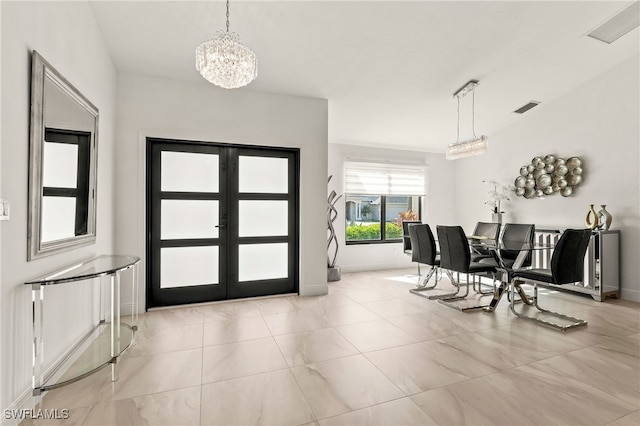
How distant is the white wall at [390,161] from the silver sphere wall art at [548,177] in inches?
61.5

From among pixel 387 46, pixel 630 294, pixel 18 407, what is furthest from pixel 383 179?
A: pixel 18 407

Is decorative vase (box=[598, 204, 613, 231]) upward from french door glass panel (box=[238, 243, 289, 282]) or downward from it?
upward

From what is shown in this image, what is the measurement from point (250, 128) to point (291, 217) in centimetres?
128

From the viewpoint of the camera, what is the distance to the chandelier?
7.19 feet

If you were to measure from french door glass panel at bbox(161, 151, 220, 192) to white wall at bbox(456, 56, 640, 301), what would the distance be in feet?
16.5

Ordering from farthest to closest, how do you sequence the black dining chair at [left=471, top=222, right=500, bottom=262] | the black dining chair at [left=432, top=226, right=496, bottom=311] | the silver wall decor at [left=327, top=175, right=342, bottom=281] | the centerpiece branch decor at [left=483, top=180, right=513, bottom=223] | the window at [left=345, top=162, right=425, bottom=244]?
1. the window at [left=345, top=162, right=425, bottom=244]
2. the centerpiece branch decor at [left=483, top=180, right=513, bottom=223]
3. the silver wall decor at [left=327, top=175, right=342, bottom=281]
4. the black dining chair at [left=471, top=222, right=500, bottom=262]
5. the black dining chair at [left=432, top=226, right=496, bottom=311]

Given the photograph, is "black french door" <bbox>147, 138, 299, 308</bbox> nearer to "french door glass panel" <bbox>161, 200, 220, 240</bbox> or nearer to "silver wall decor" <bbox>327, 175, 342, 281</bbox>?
"french door glass panel" <bbox>161, 200, 220, 240</bbox>

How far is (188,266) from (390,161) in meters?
4.21

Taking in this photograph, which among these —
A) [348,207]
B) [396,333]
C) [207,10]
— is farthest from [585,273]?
[207,10]

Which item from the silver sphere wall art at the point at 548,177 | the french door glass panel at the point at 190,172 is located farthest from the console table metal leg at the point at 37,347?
the silver sphere wall art at the point at 548,177

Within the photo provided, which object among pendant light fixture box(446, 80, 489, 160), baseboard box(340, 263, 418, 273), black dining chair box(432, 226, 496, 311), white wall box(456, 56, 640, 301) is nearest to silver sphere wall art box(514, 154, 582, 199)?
white wall box(456, 56, 640, 301)

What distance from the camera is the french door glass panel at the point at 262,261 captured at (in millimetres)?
4074

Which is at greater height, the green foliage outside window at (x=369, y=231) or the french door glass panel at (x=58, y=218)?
the french door glass panel at (x=58, y=218)

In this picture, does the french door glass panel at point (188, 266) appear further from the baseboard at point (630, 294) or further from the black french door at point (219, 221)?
the baseboard at point (630, 294)
